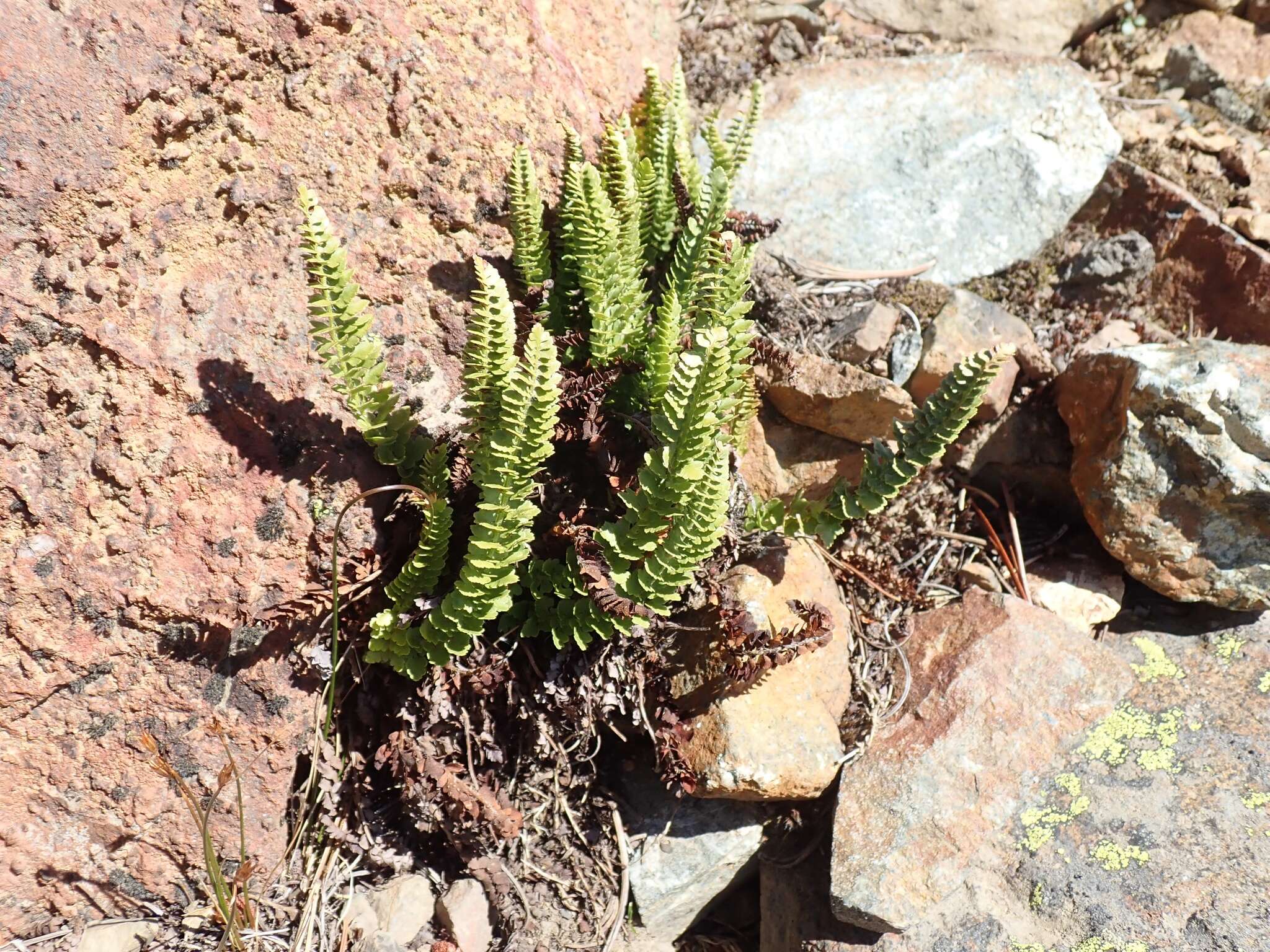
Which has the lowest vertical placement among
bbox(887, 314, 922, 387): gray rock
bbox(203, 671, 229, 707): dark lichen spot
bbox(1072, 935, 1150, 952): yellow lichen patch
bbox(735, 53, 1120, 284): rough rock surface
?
bbox(1072, 935, 1150, 952): yellow lichen patch

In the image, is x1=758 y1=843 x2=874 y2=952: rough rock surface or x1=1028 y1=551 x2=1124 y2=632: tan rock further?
x1=1028 y1=551 x2=1124 y2=632: tan rock

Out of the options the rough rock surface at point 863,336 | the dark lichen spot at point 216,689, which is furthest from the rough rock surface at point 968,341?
the dark lichen spot at point 216,689

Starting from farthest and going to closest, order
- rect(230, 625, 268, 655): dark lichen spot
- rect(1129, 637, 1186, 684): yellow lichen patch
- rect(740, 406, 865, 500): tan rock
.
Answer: rect(740, 406, 865, 500): tan rock, rect(1129, 637, 1186, 684): yellow lichen patch, rect(230, 625, 268, 655): dark lichen spot

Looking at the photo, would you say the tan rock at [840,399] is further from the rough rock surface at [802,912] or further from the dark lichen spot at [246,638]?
the dark lichen spot at [246,638]

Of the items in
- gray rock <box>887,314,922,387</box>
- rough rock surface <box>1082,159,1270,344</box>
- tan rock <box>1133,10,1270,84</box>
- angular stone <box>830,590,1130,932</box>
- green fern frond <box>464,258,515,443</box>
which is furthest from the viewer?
tan rock <box>1133,10,1270,84</box>

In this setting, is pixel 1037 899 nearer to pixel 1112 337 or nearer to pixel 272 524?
pixel 1112 337

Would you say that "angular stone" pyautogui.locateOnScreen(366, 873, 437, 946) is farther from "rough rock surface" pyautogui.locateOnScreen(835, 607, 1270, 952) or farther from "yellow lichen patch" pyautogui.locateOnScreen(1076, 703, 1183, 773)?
"yellow lichen patch" pyautogui.locateOnScreen(1076, 703, 1183, 773)

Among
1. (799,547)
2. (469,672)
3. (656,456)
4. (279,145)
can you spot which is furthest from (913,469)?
(279,145)

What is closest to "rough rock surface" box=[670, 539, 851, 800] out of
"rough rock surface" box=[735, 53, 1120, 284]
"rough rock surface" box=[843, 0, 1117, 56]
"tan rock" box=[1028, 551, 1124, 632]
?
"tan rock" box=[1028, 551, 1124, 632]
